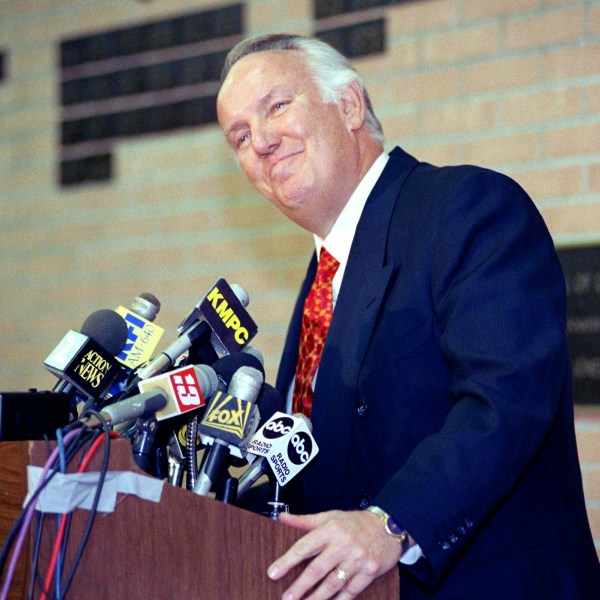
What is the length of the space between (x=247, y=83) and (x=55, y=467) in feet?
3.98

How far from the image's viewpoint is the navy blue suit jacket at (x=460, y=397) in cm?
137

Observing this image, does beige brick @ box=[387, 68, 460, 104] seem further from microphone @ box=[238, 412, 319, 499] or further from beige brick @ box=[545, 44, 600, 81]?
microphone @ box=[238, 412, 319, 499]

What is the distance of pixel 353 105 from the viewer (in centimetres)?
220

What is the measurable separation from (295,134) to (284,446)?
32.6 inches

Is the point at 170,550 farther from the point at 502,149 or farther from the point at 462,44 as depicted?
the point at 462,44

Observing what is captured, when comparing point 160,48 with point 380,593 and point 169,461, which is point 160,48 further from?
point 380,593

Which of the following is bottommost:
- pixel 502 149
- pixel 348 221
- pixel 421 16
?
pixel 348 221

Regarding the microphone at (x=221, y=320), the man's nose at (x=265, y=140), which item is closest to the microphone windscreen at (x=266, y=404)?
the microphone at (x=221, y=320)

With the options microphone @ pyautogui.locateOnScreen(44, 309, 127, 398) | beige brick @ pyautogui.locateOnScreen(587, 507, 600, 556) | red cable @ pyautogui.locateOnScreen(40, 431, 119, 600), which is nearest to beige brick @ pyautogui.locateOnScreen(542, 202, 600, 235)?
beige brick @ pyautogui.locateOnScreen(587, 507, 600, 556)

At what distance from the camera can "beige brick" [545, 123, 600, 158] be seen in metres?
2.74

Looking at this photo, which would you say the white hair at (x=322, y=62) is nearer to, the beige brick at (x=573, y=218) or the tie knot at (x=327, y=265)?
the tie knot at (x=327, y=265)

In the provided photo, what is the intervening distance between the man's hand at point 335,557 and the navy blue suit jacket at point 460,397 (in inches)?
2.7

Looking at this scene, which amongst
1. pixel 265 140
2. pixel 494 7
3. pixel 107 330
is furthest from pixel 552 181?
pixel 107 330

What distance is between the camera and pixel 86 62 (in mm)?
3783
